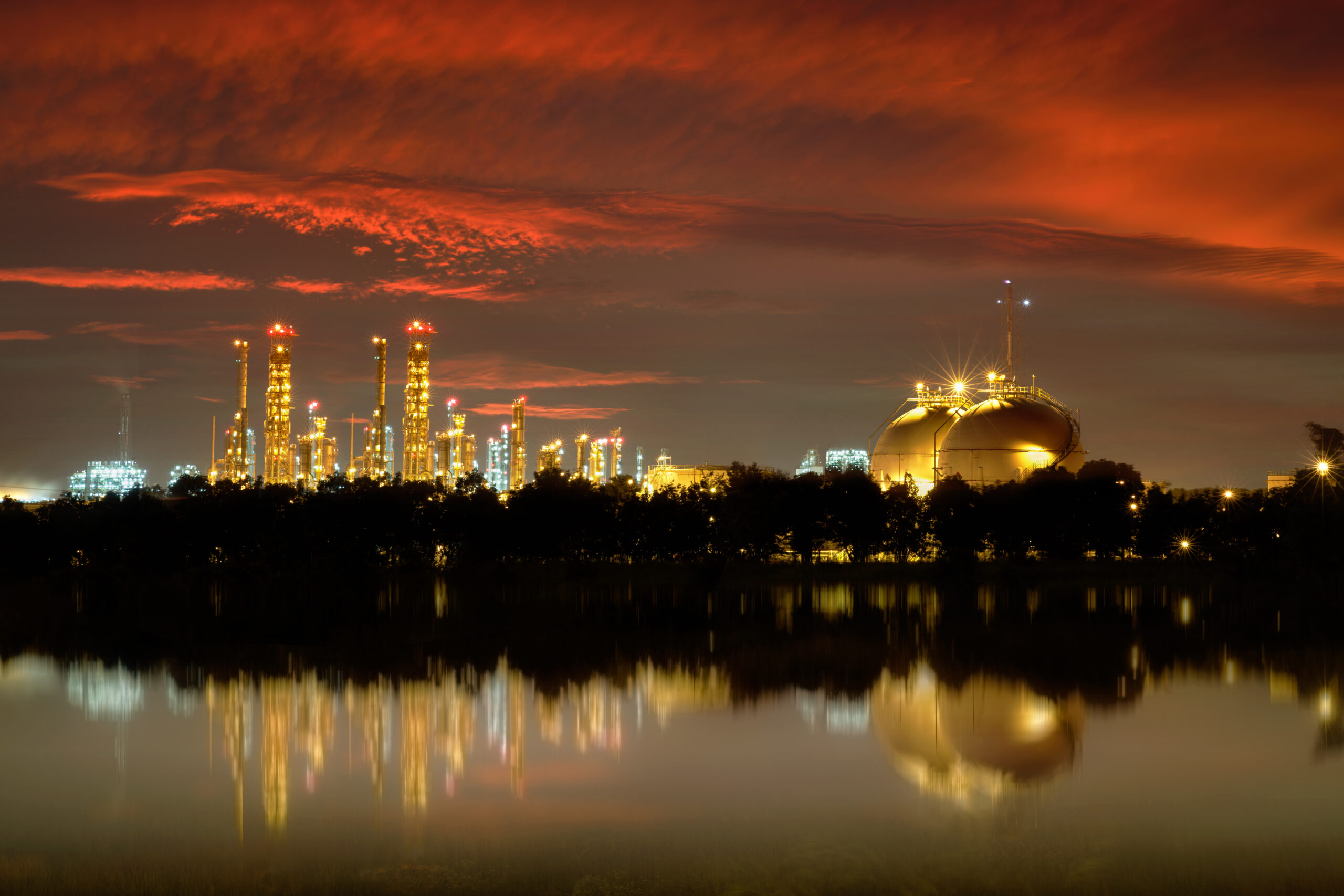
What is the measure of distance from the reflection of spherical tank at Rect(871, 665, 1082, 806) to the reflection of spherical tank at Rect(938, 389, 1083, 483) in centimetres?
5995

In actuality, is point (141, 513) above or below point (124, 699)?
above

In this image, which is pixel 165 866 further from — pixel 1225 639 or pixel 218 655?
pixel 1225 639

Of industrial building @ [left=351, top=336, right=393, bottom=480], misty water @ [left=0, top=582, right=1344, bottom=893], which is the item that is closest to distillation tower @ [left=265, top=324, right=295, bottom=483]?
industrial building @ [left=351, top=336, right=393, bottom=480]

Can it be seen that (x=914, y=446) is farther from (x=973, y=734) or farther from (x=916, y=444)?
(x=973, y=734)

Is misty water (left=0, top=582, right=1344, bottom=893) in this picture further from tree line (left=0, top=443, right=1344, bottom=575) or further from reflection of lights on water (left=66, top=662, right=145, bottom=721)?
tree line (left=0, top=443, right=1344, bottom=575)

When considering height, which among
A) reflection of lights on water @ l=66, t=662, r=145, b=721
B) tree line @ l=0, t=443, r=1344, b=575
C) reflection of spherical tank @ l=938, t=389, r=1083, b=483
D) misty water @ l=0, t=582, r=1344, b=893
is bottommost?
misty water @ l=0, t=582, r=1344, b=893

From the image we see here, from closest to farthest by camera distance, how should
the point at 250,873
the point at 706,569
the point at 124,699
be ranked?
the point at 250,873 → the point at 124,699 → the point at 706,569

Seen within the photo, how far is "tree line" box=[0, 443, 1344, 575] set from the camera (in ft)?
215

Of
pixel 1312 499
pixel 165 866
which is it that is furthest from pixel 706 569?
pixel 165 866

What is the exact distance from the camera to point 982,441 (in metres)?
90.1

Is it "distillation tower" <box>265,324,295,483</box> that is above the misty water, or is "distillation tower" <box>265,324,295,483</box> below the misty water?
above

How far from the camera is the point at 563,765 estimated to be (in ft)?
72.2

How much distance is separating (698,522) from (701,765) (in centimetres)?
5388

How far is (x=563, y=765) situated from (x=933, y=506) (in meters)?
57.6
